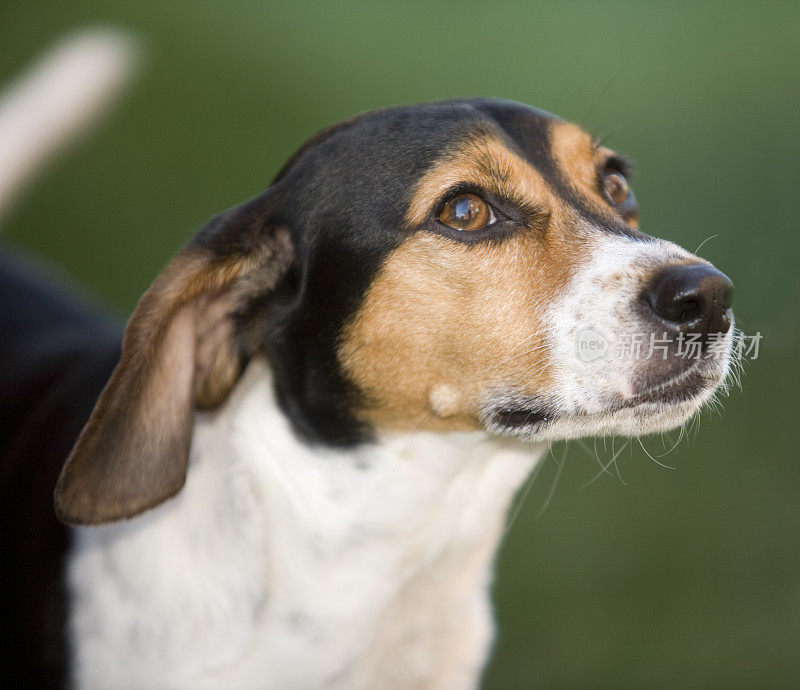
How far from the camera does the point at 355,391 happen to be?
7.55 feet

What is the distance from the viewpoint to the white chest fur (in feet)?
7.65

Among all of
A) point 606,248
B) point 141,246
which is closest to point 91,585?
point 606,248

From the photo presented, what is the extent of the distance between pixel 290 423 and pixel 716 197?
12.4 feet

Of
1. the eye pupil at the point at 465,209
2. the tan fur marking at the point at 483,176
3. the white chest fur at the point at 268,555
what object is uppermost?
the tan fur marking at the point at 483,176

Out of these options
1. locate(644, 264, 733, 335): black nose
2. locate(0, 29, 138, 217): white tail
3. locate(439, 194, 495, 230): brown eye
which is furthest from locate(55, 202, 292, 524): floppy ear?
locate(0, 29, 138, 217): white tail

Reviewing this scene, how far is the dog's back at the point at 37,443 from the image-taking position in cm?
247

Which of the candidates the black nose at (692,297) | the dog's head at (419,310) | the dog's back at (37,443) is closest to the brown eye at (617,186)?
the dog's head at (419,310)

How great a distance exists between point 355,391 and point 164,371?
0.51 m

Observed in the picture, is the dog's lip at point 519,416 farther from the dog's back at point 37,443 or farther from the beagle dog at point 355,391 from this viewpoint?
the dog's back at point 37,443

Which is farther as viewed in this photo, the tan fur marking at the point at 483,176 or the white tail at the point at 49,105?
the white tail at the point at 49,105

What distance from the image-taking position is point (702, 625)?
3.84 m

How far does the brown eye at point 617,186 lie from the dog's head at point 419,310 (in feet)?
0.96

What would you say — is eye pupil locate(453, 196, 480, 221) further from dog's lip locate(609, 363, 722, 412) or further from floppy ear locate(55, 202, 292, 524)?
dog's lip locate(609, 363, 722, 412)

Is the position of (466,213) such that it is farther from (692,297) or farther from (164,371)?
(164,371)
